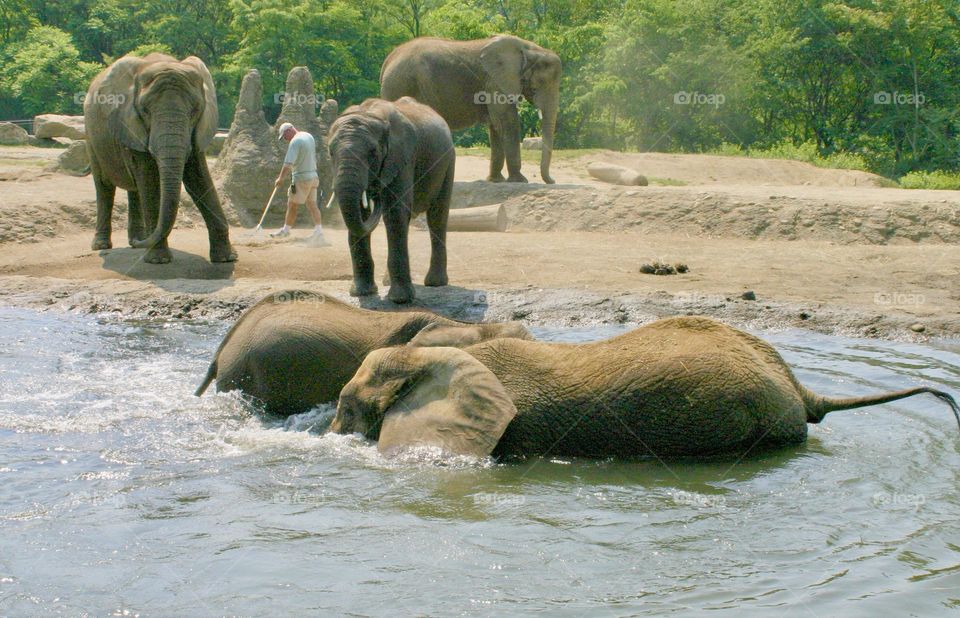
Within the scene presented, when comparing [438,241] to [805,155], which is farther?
[805,155]

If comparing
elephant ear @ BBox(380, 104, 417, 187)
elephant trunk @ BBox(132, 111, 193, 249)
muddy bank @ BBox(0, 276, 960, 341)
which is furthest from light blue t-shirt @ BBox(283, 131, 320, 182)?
elephant ear @ BBox(380, 104, 417, 187)

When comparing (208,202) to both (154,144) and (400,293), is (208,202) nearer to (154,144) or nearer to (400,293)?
(154,144)

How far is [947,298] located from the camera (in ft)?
37.1

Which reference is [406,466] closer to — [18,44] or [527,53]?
[527,53]

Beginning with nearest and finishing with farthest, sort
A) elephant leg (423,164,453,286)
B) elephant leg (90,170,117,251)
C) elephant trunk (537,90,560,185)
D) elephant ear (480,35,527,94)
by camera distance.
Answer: elephant leg (423,164,453,286) < elephant leg (90,170,117,251) < elephant ear (480,35,527,94) < elephant trunk (537,90,560,185)

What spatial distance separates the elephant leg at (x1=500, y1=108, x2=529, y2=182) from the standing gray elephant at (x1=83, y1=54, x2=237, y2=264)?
559 centimetres

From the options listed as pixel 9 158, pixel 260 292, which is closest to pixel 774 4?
pixel 9 158

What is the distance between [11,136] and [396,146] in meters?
21.0

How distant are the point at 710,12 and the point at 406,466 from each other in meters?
26.3

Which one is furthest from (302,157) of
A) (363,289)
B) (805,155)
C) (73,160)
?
(805,155)

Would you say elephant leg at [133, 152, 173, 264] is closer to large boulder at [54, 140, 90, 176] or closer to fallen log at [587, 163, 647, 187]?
large boulder at [54, 140, 90, 176]

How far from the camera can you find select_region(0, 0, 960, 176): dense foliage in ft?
91.1

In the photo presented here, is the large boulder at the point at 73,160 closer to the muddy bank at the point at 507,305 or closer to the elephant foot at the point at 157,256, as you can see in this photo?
the elephant foot at the point at 157,256

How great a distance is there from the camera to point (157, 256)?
1304cm
